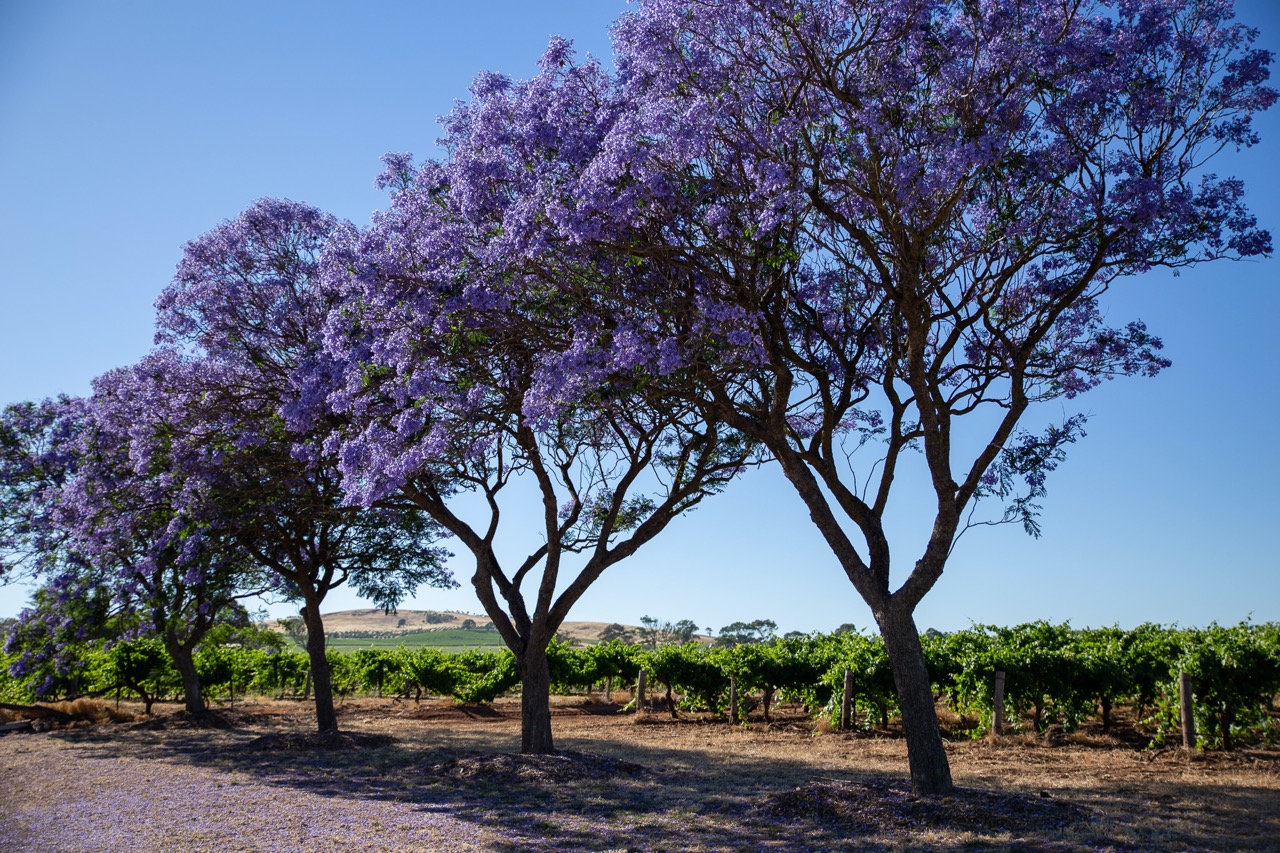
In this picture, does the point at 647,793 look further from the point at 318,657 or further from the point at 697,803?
the point at 318,657

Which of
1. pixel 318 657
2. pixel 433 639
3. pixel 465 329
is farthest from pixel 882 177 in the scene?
pixel 433 639

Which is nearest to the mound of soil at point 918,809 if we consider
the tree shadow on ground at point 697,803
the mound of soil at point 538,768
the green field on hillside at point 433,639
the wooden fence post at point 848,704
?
the tree shadow on ground at point 697,803

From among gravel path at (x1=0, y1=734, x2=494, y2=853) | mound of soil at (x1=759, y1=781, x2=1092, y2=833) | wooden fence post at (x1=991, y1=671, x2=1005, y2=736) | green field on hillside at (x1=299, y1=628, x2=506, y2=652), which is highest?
wooden fence post at (x1=991, y1=671, x2=1005, y2=736)

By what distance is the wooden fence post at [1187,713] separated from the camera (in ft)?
49.9

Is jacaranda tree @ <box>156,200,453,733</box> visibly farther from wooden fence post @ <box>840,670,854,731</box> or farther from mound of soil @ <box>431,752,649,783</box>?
wooden fence post @ <box>840,670,854,731</box>

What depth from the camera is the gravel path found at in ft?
28.8

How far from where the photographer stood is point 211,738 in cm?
2042

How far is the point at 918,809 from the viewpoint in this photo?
9.73 m

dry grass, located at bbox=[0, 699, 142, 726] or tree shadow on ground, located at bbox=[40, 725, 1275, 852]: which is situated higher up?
tree shadow on ground, located at bbox=[40, 725, 1275, 852]

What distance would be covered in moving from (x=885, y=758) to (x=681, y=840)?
8.42 metres

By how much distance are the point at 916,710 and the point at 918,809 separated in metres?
1.13

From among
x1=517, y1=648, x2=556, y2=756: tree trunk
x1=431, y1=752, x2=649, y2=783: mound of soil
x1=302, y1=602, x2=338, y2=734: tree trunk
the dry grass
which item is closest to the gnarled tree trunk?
the dry grass

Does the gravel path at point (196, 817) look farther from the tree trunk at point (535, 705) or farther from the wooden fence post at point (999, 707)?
the wooden fence post at point (999, 707)

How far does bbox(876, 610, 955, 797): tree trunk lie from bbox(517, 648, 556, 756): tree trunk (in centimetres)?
622
